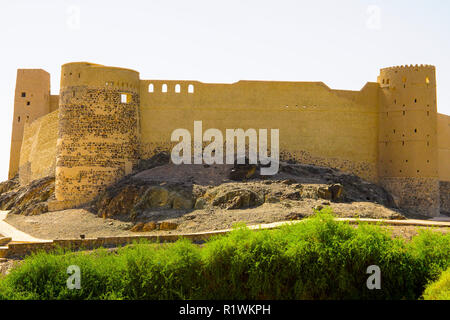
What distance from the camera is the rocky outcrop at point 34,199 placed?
24203 millimetres

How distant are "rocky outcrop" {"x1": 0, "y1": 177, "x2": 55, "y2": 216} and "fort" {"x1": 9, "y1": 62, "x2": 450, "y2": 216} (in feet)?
2.51

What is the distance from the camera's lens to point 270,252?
1334cm

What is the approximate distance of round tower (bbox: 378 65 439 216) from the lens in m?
26.1

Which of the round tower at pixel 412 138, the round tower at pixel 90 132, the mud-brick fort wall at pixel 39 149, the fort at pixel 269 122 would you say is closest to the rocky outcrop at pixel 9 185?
the mud-brick fort wall at pixel 39 149

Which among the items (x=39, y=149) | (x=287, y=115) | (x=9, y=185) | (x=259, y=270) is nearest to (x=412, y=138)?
(x=287, y=115)

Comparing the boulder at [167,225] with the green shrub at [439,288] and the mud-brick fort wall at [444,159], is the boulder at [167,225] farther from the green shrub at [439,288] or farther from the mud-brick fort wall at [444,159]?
the mud-brick fort wall at [444,159]

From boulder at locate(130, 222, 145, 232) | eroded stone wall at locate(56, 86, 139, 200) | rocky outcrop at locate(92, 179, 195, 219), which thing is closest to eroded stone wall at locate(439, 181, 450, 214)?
rocky outcrop at locate(92, 179, 195, 219)

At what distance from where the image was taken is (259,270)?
13000 mm

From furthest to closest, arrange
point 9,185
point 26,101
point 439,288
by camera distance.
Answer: point 26,101, point 9,185, point 439,288

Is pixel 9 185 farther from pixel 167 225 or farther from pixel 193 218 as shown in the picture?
pixel 193 218

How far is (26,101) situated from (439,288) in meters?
28.7
